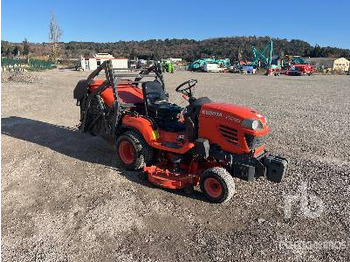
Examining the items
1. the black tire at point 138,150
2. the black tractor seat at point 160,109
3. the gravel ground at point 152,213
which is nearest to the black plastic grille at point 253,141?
the gravel ground at point 152,213

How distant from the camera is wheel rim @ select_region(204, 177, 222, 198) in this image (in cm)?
504

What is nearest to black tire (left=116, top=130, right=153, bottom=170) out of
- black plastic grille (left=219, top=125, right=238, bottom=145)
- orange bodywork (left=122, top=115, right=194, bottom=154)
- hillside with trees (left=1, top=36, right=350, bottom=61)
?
orange bodywork (left=122, top=115, right=194, bottom=154)

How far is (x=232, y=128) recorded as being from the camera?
498cm

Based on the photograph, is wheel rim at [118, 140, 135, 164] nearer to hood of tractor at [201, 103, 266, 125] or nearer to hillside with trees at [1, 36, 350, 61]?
hood of tractor at [201, 103, 266, 125]

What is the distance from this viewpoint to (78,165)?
6.67 metres

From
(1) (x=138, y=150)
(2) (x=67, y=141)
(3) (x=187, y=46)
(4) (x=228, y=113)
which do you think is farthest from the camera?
(3) (x=187, y=46)

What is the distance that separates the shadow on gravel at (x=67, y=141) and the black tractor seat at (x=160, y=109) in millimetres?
1040

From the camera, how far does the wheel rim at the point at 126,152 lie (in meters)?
6.30

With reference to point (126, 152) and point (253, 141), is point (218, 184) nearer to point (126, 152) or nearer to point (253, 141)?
point (253, 141)

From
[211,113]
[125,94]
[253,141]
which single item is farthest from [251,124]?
[125,94]

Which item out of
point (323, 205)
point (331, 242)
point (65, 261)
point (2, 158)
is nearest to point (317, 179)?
point (323, 205)

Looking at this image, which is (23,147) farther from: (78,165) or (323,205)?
(323,205)

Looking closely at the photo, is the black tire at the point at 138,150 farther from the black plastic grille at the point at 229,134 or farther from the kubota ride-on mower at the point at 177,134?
the black plastic grille at the point at 229,134

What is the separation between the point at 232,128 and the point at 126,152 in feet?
7.50
